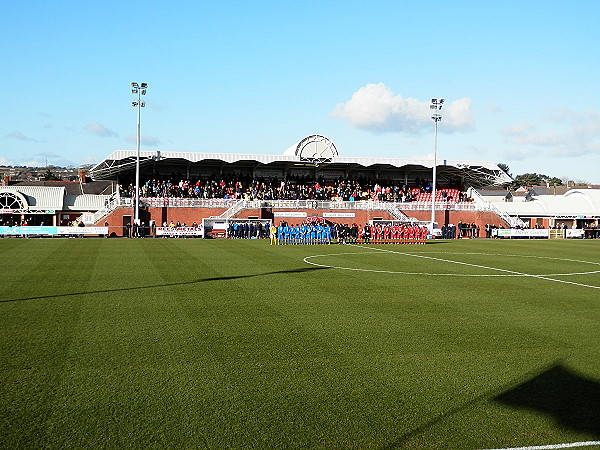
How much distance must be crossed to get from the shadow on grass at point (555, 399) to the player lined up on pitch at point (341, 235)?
28146 millimetres

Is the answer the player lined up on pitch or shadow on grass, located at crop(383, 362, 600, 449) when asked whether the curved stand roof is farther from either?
shadow on grass, located at crop(383, 362, 600, 449)

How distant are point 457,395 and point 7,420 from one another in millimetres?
4902

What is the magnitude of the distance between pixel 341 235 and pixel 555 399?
1214 inches

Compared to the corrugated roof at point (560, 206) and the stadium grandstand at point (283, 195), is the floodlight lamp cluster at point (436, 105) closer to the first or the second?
the stadium grandstand at point (283, 195)

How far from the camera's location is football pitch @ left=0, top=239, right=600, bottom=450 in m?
5.71

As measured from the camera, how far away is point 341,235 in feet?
123

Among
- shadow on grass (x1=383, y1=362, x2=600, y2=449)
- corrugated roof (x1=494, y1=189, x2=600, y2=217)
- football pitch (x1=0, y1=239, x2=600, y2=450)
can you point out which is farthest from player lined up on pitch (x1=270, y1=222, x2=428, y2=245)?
corrugated roof (x1=494, y1=189, x2=600, y2=217)

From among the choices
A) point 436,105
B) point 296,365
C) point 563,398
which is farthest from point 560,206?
point 296,365

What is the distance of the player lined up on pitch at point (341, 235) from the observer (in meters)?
36.3

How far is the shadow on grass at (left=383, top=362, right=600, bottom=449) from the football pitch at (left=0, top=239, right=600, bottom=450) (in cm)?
3

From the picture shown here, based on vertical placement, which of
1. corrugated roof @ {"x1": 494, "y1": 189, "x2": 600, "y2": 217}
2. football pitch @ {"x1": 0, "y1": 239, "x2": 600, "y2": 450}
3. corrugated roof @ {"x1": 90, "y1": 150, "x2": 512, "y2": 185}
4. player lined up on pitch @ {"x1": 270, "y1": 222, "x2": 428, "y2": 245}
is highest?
corrugated roof @ {"x1": 90, "y1": 150, "x2": 512, "y2": 185}

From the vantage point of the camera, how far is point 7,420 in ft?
19.2

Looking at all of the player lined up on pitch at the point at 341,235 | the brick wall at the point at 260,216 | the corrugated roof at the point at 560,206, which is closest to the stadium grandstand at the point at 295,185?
the brick wall at the point at 260,216

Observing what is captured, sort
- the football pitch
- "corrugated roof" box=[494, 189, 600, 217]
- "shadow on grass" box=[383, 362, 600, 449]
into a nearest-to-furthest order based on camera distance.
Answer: the football pitch, "shadow on grass" box=[383, 362, 600, 449], "corrugated roof" box=[494, 189, 600, 217]
